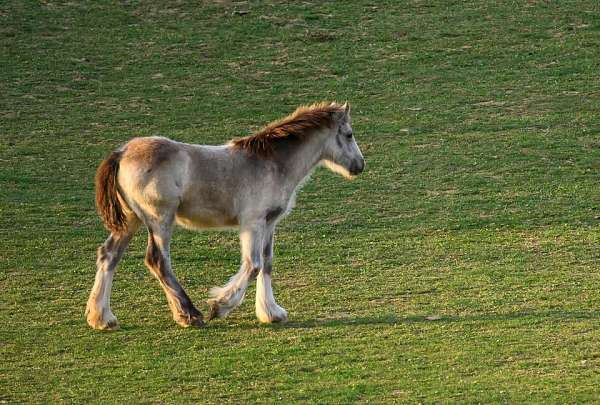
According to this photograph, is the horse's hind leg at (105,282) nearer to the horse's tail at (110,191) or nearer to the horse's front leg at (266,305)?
the horse's tail at (110,191)

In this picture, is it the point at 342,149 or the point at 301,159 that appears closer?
the point at 301,159

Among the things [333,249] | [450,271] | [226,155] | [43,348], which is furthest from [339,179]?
[43,348]

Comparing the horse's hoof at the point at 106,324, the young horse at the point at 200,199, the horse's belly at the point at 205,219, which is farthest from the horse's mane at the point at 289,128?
the horse's hoof at the point at 106,324

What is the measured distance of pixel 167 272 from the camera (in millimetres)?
11234

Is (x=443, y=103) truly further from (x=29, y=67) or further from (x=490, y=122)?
(x=29, y=67)

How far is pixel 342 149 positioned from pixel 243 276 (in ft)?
6.33

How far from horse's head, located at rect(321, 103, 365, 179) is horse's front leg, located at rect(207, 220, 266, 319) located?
1.32 meters

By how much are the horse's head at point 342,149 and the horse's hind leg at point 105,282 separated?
2.19 metres

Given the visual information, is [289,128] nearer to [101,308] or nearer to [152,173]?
[152,173]

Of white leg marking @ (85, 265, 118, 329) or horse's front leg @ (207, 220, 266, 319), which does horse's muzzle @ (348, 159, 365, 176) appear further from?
white leg marking @ (85, 265, 118, 329)

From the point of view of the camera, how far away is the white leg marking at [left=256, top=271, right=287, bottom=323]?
1138 centimetres

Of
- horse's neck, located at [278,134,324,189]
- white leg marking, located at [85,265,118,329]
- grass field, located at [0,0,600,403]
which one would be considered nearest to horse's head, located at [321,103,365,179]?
horse's neck, located at [278,134,324,189]

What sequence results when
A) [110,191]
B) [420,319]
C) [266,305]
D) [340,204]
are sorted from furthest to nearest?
1. [340,204]
2. [266,305]
3. [420,319]
4. [110,191]

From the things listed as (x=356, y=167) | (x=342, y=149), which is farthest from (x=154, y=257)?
(x=356, y=167)
